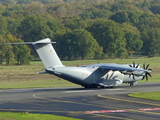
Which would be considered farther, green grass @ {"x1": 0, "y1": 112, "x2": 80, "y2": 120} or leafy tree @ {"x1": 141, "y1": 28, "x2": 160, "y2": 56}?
leafy tree @ {"x1": 141, "y1": 28, "x2": 160, "y2": 56}

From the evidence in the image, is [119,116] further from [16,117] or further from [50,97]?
[50,97]

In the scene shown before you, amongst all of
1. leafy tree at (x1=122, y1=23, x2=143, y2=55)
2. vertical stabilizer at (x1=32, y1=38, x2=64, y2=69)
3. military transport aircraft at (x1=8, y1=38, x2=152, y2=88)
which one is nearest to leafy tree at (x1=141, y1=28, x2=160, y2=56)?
leafy tree at (x1=122, y1=23, x2=143, y2=55)

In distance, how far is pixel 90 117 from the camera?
29.0 metres

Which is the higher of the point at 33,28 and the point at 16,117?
the point at 33,28

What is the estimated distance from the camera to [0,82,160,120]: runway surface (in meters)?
29.8

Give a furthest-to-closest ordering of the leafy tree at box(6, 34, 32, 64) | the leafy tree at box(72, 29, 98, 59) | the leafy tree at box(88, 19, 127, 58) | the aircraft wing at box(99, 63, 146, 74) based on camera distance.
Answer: the leafy tree at box(88, 19, 127, 58)
the leafy tree at box(72, 29, 98, 59)
the leafy tree at box(6, 34, 32, 64)
the aircraft wing at box(99, 63, 146, 74)

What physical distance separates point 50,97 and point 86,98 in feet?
13.5

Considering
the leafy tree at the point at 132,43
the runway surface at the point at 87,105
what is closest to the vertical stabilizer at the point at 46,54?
the runway surface at the point at 87,105

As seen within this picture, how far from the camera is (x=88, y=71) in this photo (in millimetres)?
49062

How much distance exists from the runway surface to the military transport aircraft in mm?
3419

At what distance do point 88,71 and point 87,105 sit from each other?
→ 14.3 m

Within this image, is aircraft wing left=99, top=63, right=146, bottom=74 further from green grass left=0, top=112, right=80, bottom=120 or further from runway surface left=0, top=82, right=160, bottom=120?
green grass left=0, top=112, right=80, bottom=120

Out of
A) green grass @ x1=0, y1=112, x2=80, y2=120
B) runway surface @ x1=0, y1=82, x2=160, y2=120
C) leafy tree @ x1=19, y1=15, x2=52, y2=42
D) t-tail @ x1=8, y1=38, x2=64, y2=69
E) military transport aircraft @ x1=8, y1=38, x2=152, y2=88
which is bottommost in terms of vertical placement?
runway surface @ x1=0, y1=82, x2=160, y2=120

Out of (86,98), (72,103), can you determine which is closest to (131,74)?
(86,98)
